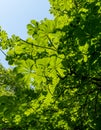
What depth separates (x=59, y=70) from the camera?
2807 mm

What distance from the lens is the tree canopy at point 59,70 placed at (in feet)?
9.25

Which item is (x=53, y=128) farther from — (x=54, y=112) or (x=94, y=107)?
(x=94, y=107)

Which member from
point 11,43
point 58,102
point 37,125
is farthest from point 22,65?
point 11,43

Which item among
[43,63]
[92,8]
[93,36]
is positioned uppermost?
[92,8]

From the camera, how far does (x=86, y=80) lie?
3.63 m

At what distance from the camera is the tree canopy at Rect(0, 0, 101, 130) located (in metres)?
2.82

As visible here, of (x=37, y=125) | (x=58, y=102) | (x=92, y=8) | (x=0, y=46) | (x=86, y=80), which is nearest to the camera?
Result: (x=92, y=8)

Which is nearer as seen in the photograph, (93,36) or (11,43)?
(93,36)

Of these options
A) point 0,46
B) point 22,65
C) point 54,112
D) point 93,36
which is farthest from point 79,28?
point 0,46

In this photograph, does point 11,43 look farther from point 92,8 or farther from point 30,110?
point 92,8

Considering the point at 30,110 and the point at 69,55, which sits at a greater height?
the point at 69,55

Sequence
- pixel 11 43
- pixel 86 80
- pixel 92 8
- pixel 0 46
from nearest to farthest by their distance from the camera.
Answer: pixel 92 8 → pixel 86 80 → pixel 11 43 → pixel 0 46

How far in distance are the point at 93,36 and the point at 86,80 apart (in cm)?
91

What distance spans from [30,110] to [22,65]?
113 cm
